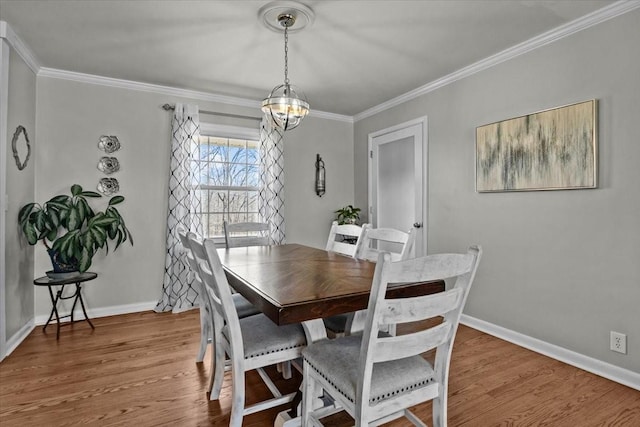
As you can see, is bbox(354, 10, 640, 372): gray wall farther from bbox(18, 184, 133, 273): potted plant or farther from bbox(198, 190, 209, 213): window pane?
bbox(18, 184, 133, 273): potted plant

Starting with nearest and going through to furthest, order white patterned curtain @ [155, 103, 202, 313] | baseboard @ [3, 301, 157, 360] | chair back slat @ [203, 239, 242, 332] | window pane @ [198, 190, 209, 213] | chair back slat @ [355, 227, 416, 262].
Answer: chair back slat @ [203, 239, 242, 332]
chair back slat @ [355, 227, 416, 262]
baseboard @ [3, 301, 157, 360]
white patterned curtain @ [155, 103, 202, 313]
window pane @ [198, 190, 209, 213]

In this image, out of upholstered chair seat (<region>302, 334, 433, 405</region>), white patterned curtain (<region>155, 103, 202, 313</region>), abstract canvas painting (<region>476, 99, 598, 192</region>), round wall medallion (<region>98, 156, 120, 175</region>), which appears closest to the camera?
upholstered chair seat (<region>302, 334, 433, 405</region>)

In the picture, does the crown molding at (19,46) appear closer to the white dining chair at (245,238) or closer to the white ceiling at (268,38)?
the white ceiling at (268,38)

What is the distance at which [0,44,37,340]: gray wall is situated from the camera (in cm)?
266

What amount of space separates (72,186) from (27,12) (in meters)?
1.50

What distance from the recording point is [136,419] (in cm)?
180

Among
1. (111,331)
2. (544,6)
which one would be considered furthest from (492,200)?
(111,331)

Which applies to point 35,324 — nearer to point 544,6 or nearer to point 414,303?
point 414,303

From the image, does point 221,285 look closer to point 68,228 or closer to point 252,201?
point 68,228

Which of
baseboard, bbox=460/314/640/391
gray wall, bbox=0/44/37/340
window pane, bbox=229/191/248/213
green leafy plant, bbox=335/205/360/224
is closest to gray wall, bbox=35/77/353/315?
gray wall, bbox=0/44/37/340

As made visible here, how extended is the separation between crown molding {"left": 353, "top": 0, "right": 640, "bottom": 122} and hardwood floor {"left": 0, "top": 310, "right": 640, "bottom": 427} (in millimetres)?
2398

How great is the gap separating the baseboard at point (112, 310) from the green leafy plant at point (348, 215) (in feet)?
8.20

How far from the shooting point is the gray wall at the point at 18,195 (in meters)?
2.66

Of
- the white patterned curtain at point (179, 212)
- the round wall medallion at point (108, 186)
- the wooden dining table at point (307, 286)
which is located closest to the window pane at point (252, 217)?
the white patterned curtain at point (179, 212)
